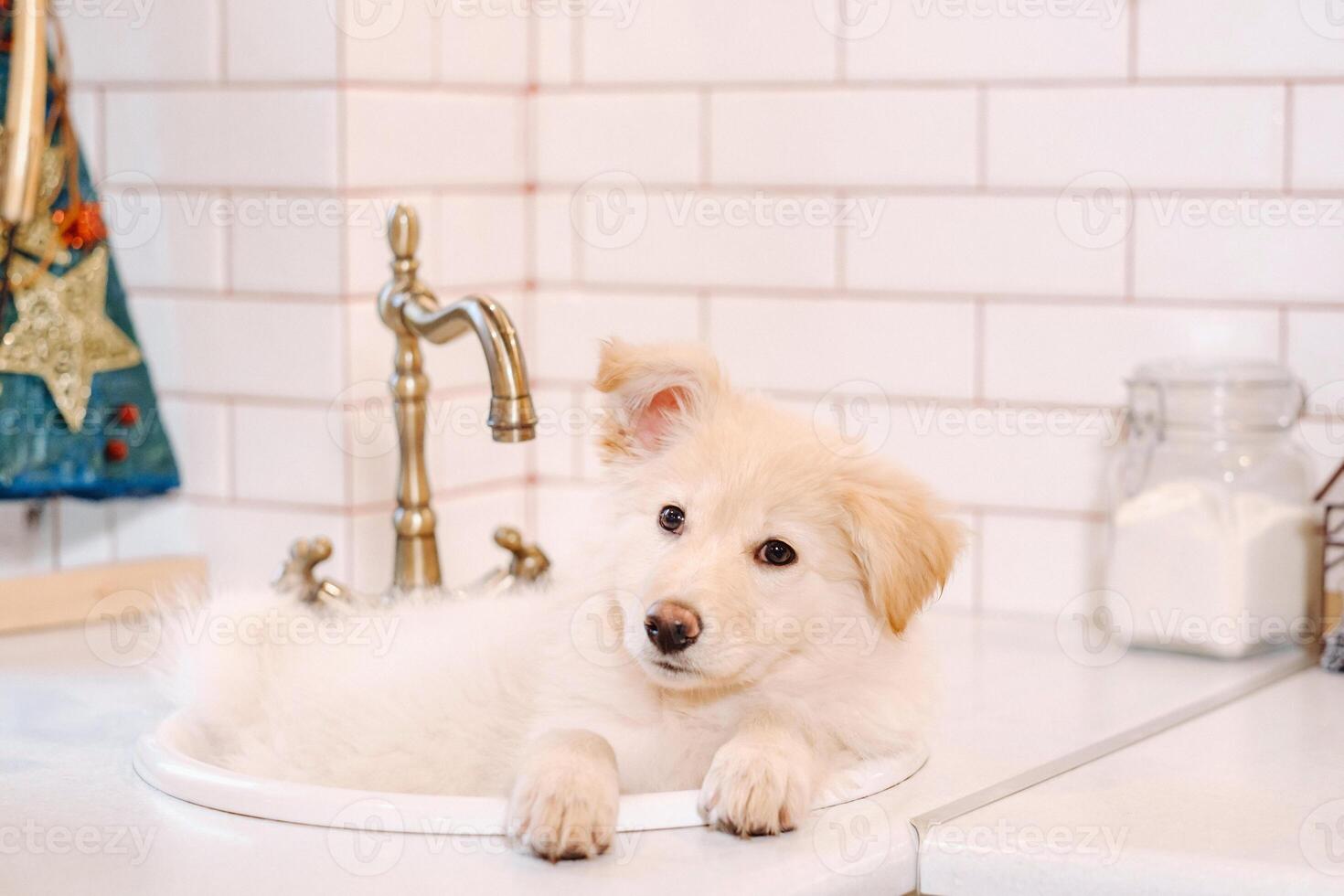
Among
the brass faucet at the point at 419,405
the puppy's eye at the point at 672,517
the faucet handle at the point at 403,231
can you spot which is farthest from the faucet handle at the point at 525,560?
the puppy's eye at the point at 672,517

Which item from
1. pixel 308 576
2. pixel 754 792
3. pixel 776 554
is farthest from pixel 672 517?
pixel 308 576

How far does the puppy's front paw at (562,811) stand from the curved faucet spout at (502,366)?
0.36m

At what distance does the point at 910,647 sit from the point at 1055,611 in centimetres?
54

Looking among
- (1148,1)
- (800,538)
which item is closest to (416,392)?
(800,538)

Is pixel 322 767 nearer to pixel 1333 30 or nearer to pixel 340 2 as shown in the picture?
pixel 340 2

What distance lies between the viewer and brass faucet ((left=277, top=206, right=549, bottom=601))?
Answer: 129 centimetres

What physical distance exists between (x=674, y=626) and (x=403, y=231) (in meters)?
0.56

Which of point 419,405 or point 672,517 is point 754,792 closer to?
point 672,517

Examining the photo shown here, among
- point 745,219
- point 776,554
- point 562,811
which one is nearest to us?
point 562,811

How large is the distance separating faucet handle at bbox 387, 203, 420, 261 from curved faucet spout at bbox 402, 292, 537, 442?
93 mm

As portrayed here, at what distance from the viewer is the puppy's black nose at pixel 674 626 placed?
1.00 meters

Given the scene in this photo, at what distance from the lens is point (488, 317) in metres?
1.31

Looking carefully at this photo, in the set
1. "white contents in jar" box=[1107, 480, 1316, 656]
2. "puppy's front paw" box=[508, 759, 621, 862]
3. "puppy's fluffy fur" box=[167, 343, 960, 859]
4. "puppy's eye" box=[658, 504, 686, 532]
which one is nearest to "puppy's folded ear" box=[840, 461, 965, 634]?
"puppy's fluffy fur" box=[167, 343, 960, 859]

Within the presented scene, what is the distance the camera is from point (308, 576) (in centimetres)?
145
